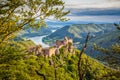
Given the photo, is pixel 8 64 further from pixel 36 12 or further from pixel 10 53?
pixel 36 12

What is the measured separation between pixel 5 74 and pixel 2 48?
211 centimetres

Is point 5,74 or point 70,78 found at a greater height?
point 5,74

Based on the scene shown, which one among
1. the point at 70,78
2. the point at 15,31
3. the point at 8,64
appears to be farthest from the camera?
the point at 70,78

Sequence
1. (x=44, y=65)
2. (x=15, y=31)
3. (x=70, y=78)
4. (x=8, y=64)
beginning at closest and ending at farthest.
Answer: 1. (x=8, y=64)
2. (x=15, y=31)
3. (x=44, y=65)
4. (x=70, y=78)

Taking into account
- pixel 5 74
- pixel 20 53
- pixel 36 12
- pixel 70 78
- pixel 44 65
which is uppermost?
pixel 36 12

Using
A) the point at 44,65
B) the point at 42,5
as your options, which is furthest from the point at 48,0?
the point at 44,65

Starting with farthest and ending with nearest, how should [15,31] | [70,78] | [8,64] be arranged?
[70,78]
[15,31]
[8,64]

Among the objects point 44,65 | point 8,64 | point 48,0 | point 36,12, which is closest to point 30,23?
point 36,12

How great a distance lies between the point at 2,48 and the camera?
71.3 ft

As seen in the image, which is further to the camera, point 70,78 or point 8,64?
point 70,78

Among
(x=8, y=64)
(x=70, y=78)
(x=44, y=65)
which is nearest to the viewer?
(x=8, y=64)

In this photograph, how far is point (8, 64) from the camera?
69.5 ft

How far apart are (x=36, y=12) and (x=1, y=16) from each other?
3031 millimetres

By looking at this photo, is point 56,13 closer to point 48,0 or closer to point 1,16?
point 48,0
